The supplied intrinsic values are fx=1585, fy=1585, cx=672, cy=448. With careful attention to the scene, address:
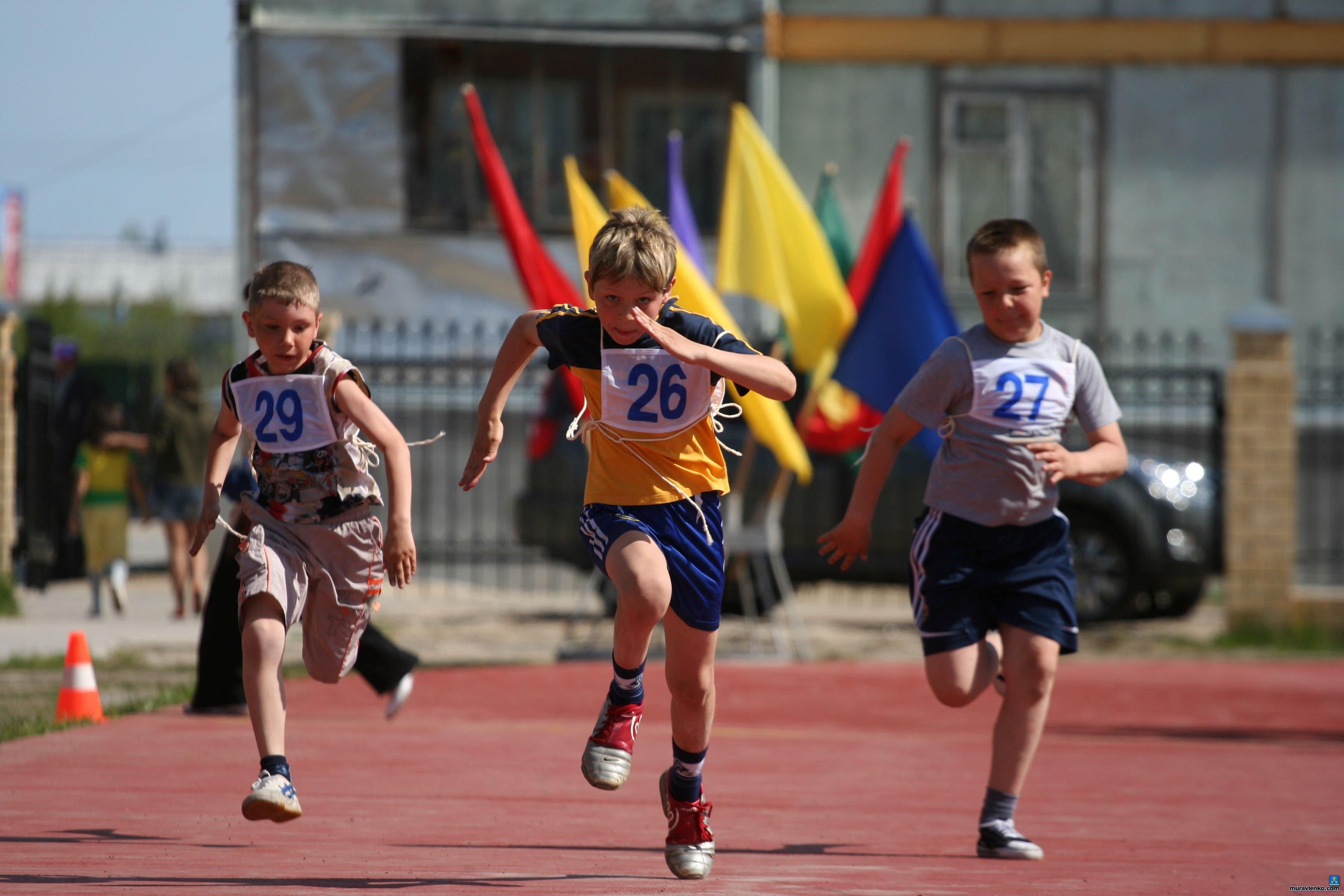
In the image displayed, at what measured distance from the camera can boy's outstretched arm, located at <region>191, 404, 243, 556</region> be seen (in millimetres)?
4582

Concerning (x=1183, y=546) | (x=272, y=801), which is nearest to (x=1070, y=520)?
(x=1183, y=546)

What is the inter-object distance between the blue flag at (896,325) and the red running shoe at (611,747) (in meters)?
6.02

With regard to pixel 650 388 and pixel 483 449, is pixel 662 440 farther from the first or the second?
pixel 483 449

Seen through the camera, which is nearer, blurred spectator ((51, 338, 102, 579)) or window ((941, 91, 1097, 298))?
blurred spectator ((51, 338, 102, 579))

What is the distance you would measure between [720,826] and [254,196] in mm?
13606

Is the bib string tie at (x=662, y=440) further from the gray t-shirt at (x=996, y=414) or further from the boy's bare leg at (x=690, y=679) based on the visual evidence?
the gray t-shirt at (x=996, y=414)

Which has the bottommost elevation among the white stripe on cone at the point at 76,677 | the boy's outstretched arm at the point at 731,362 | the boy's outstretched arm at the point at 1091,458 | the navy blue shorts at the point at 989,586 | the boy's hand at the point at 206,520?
the white stripe on cone at the point at 76,677

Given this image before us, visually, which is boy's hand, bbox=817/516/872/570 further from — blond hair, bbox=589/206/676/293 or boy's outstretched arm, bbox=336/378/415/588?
boy's outstretched arm, bbox=336/378/415/588

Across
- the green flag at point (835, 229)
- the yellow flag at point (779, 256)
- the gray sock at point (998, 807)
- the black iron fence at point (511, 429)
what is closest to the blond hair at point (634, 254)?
the gray sock at point (998, 807)


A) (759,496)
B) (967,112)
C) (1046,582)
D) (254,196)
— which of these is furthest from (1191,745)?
(254,196)

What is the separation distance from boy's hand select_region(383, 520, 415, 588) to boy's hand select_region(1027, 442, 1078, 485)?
6.13 feet

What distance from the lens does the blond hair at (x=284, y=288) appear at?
4457 millimetres

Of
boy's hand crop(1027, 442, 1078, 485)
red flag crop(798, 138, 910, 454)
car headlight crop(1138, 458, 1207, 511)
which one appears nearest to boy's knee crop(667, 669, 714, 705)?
boy's hand crop(1027, 442, 1078, 485)

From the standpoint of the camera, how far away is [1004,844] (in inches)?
188
